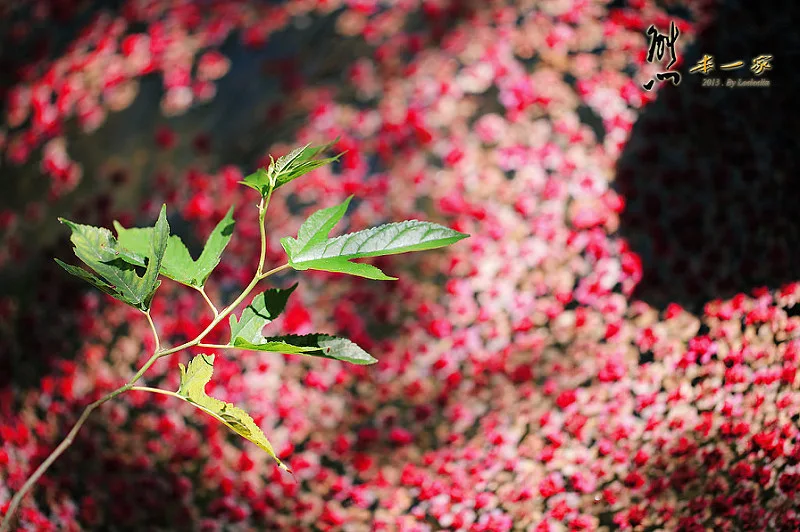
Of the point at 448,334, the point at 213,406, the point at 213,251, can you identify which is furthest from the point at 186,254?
the point at 448,334

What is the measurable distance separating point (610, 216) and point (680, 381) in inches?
17.8

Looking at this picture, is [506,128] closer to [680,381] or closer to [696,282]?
[696,282]

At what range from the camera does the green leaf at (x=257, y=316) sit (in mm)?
444

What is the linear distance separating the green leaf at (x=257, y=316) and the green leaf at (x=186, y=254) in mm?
43

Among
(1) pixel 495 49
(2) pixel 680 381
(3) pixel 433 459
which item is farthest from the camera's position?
(1) pixel 495 49

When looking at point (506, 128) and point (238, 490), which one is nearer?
point (238, 490)

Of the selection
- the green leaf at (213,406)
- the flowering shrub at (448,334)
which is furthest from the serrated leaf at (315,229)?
the flowering shrub at (448,334)

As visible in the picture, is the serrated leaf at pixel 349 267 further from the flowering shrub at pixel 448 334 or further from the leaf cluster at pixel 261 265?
the flowering shrub at pixel 448 334

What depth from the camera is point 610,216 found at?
4.83ft

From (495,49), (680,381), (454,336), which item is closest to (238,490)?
(454,336)

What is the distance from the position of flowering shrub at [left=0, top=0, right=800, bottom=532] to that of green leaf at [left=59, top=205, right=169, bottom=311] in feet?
2.96

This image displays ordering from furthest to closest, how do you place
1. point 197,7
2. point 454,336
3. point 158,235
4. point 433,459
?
point 197,7, point 454,336, point 433,459, point 158,235

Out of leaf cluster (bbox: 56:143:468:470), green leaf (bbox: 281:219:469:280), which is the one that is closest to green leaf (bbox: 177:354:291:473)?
leaf cluster (bbox: 56:143:468:470)

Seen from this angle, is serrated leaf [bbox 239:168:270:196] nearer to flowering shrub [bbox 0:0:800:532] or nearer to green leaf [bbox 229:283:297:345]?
green leaf [bbox 229:283:297:345]
